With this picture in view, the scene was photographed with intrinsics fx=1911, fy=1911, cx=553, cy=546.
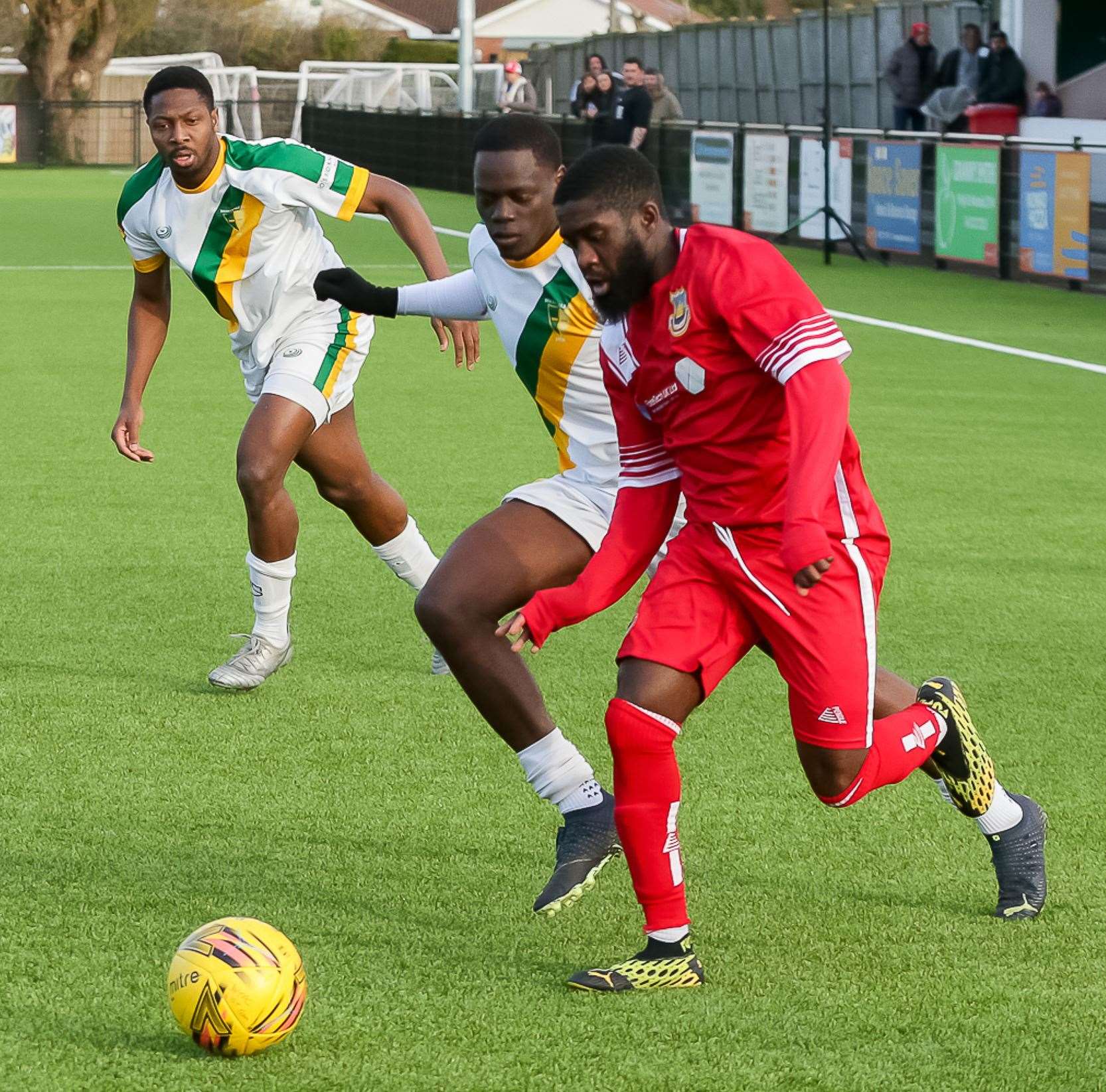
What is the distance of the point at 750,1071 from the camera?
147 inches

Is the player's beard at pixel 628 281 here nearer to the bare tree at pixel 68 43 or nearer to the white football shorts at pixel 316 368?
the white football shorts at pixel 316 368

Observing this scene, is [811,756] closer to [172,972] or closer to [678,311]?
[678,311]

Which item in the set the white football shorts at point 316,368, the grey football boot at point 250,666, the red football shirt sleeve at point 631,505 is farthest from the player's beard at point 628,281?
the grey football boot at point 250,666

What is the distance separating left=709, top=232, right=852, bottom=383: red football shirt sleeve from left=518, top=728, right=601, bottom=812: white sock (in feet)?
4.21

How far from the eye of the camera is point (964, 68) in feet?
83.1

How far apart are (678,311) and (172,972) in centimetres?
169

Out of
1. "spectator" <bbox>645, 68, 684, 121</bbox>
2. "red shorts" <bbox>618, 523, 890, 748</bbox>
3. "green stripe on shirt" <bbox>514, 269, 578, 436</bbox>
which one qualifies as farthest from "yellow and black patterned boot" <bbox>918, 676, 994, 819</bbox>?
"spectator" <bbox>645, 68, 684, 121</bbox>

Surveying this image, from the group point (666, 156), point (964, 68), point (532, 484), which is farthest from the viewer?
point (666, 156)

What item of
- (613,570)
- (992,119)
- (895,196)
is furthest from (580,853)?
(992,119)

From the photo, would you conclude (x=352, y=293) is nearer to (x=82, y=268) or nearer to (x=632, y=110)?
(x=82, y=268)

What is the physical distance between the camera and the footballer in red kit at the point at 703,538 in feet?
12.8

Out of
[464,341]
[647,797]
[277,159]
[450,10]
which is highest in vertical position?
[450,10]

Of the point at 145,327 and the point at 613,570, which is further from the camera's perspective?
the point at 145,327

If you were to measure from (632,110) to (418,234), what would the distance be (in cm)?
2023
